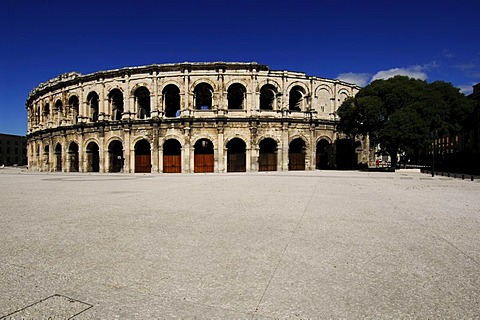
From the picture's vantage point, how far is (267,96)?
31.0 metres

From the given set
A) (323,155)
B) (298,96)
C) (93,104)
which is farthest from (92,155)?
(323,155)

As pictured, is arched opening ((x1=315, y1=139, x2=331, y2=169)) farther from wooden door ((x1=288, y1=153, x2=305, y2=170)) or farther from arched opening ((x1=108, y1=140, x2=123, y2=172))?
arched opening ((x1=108, y1=140, x2=123, y2=172))

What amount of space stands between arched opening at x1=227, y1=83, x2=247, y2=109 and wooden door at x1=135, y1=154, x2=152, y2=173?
11.6m

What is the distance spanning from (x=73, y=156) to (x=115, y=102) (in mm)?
8516

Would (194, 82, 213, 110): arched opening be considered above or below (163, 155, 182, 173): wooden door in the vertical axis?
above

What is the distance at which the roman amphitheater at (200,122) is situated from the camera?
26.4 meters

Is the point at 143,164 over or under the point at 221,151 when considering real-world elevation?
under

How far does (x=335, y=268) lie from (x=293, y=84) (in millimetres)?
26740

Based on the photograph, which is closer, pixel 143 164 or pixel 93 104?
pixel 143 164

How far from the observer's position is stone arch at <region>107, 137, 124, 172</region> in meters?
28.4

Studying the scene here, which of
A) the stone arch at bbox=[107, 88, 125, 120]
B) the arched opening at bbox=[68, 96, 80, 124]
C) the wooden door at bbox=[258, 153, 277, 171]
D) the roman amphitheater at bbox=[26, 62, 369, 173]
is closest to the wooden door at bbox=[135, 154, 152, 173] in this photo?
the roman amphitheater at bbox=[26, 62, 369, 173]

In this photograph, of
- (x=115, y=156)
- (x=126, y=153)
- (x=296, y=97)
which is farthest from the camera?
(x=296, y=97)

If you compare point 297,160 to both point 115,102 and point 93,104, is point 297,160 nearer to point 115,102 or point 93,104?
point 115,102

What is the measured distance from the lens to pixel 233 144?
29.1 meters
